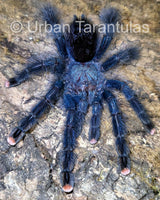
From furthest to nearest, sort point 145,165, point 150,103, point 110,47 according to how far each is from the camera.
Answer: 1. point 110,47
2. point 150,103
3. point 145,165

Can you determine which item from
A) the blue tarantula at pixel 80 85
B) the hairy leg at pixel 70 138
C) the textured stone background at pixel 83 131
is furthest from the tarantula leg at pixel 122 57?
the hairy leg at pixel 70 138

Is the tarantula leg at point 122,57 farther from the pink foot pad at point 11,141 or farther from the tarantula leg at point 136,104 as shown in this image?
the pink foot pad at point 11,141

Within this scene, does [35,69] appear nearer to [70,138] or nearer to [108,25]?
[70,138]

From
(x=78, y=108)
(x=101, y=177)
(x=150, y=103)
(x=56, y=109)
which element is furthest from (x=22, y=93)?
(x=150, y=103)

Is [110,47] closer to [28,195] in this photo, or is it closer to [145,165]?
[145,165]

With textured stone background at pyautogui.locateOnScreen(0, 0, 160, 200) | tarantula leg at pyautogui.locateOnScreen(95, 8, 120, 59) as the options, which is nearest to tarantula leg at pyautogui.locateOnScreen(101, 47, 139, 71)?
textured stone background at pyautogui.locateOnScreen(0, 0, 160, 200)

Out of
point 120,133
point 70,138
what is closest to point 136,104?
point 120,133
